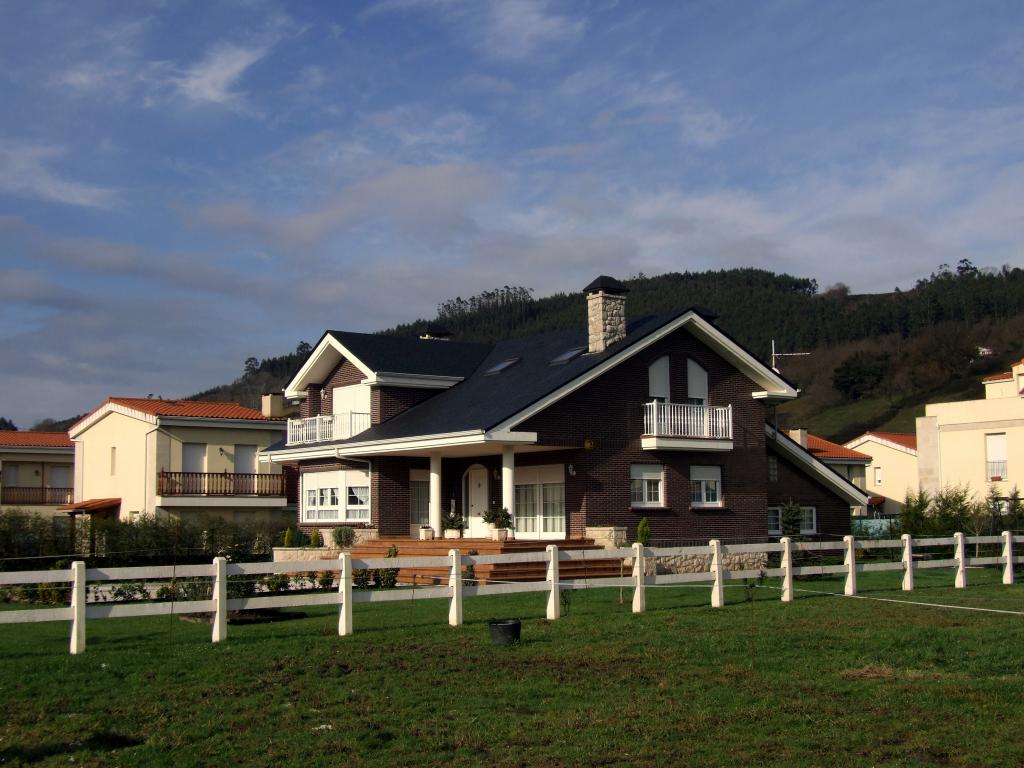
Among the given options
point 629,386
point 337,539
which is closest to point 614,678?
point 629,386

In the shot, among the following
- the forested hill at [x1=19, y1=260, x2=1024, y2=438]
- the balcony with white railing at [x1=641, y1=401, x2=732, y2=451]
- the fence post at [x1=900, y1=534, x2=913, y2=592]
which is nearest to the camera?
the fence post at [x1=900, y1=534, x2=913, y2=592]

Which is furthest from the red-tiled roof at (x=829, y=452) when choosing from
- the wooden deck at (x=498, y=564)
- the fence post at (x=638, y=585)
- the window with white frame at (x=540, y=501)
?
the fence post at (x=638, y=585)

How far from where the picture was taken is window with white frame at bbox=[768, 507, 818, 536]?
114 ft

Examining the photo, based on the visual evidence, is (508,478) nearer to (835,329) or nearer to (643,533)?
(643,533)

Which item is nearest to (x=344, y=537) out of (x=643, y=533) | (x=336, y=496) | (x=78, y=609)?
(x=336, y=496)

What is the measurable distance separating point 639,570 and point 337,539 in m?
15.7

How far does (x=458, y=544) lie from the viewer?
2812 centimetres

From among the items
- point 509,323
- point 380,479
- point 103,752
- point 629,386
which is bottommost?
point 103,752

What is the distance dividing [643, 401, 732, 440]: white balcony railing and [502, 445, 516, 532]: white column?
12.8ft

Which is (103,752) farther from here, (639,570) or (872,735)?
(639,570)

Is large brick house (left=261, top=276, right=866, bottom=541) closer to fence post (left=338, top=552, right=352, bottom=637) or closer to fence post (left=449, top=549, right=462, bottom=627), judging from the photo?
fence post (left=449, top=549, right=462, bottom=627)

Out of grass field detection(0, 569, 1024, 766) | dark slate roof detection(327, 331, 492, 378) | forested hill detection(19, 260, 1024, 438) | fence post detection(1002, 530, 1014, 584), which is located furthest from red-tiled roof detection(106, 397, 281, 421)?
forested hill detection(19, 260, 1024, 438)

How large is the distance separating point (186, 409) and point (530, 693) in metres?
35.1

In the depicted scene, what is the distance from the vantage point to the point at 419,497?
3297 cm
